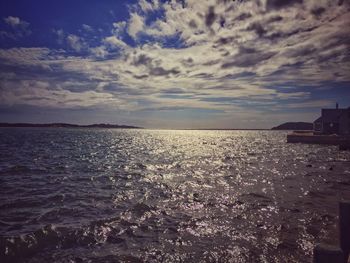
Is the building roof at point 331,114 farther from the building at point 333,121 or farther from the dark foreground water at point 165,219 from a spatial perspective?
the dark foreground water at point 165,219

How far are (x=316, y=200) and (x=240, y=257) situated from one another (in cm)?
936

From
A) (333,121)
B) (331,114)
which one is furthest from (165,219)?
(331,114)

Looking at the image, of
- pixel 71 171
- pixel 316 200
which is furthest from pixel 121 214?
pixel 71 171

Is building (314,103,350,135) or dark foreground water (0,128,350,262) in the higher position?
building (314,103,350,135)

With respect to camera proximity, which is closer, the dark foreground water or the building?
the dark foreground water

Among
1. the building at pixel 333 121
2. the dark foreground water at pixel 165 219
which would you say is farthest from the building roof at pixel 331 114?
the dark foreground water at pixel 165 219

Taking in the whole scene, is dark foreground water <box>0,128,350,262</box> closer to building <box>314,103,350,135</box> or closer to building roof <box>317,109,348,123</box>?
building <box>314,103,350,135</box>

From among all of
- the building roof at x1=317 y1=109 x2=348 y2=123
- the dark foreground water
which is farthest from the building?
the dark foreground water

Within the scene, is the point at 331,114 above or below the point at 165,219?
above

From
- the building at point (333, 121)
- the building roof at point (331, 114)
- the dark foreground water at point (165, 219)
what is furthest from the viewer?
the building roof at point (331, 114)

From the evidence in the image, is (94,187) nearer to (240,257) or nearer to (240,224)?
(240,224)

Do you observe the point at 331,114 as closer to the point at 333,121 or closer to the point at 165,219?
the point at 333,121

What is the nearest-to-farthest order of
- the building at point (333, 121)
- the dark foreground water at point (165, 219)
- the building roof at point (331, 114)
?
the dark foreground water at point (165, 219)
the building at point (333, 121)
the building roof at point (331, 114)

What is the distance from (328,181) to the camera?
23422 mm
